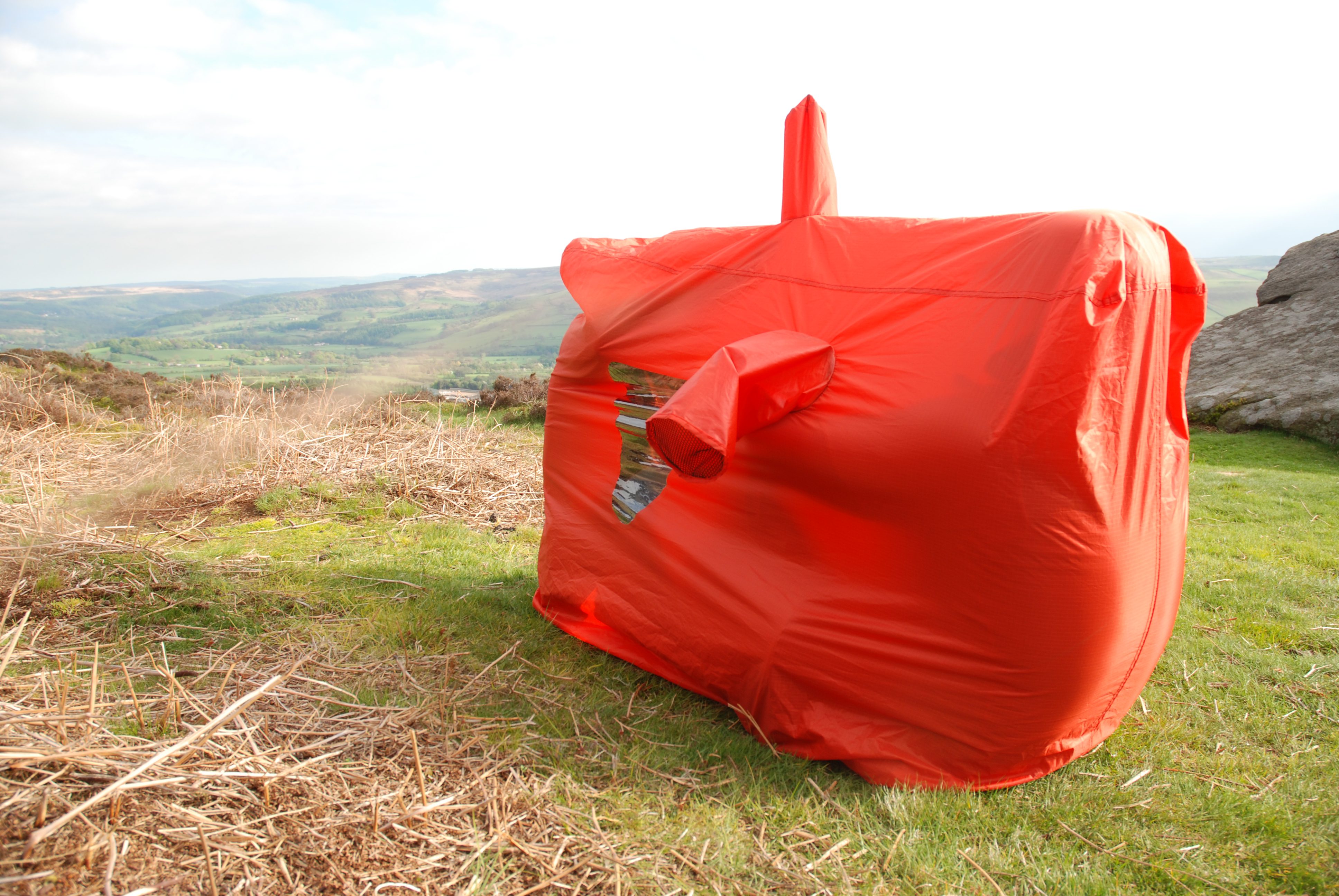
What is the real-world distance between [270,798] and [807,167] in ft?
11.0

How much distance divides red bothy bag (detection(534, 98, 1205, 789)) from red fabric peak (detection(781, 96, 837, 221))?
0.01 m

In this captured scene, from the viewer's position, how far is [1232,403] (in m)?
11.8

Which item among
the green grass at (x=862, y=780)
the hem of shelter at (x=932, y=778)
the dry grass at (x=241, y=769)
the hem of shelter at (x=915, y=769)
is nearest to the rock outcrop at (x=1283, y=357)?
the green grass at (x=862, y=780)

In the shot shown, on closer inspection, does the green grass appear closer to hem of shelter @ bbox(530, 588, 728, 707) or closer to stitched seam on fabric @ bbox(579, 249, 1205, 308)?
hem of shelter @ bbox(530, 588, 728, 707)

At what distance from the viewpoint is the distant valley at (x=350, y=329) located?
42.3 feet

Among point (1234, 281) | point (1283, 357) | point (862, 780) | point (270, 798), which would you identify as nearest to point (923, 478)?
point (862, 780)

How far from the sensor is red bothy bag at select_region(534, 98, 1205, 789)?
2719 mm

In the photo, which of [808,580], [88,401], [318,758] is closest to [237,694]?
[318,758]

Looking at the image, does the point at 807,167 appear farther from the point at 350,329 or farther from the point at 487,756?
the point at 350,329

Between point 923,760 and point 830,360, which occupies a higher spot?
point 830,360

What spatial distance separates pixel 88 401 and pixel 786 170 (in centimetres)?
1172

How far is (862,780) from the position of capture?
123 inches

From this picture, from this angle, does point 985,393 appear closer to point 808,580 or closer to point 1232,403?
point 808,580

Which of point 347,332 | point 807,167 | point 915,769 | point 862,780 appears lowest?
point 862,780
